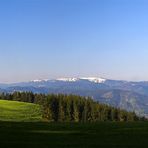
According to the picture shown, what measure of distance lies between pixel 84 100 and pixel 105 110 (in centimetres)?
1021

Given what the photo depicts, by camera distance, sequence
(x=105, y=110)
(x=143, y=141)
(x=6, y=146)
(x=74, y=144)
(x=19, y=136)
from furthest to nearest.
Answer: (x=105, y=110)
(x=19, y=136)
(x=143, y=141)
(x=74, y=144)
(x=6, y=146)

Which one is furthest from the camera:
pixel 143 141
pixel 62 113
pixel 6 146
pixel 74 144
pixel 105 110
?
pixel 105 110

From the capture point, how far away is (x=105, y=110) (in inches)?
6870

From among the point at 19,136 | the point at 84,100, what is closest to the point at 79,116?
the point at 84,100

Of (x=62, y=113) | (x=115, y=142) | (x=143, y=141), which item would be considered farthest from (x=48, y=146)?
(x=62, y=113)

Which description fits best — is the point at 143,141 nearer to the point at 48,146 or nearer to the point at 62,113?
the point at 48,146

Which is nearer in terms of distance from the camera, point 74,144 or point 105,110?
point 74,144

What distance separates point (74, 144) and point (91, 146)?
164 cm

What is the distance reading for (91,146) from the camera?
33.3 metres

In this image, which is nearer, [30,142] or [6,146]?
[6,146]

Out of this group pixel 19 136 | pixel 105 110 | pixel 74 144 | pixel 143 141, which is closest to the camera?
pixel 74 144

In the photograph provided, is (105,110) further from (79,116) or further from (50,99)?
(50,99)

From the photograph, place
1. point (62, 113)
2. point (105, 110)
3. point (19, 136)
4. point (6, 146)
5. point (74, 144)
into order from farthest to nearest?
point (105, 110) → point (62, 113) → point (19, 136) → point (74, 144) → point (6, 146)

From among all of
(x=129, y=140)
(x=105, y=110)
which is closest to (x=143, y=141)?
(x=129, y=140)
